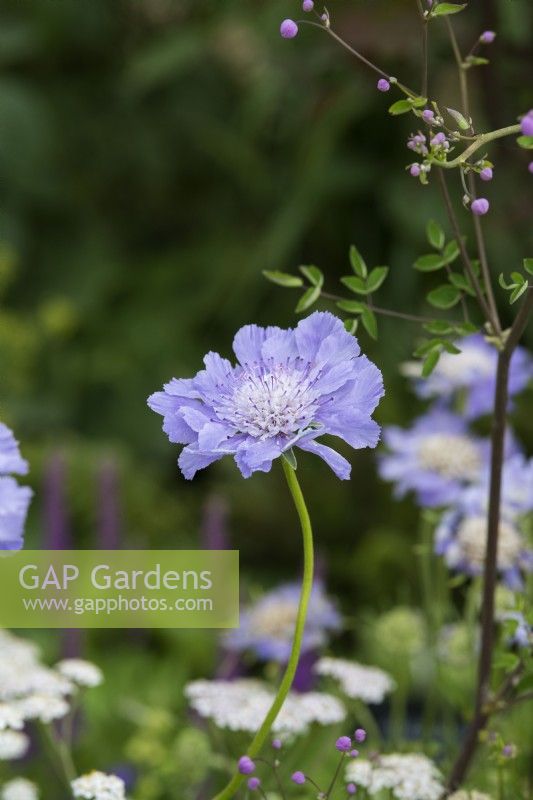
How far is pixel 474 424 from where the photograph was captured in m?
1.15

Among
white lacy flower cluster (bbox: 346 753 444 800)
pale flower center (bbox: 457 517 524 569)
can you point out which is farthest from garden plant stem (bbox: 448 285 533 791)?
pale flower center (bbox: 457 517 524 569)

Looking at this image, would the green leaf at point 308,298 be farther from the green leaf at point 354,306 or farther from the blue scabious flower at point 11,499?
the blue scabious flower at point 11,499

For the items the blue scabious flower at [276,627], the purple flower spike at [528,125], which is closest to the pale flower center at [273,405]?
the purple flower spike at [528,125]

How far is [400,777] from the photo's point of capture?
1.45 ft

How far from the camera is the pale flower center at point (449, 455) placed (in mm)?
656

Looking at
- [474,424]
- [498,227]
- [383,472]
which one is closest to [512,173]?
[498,227]

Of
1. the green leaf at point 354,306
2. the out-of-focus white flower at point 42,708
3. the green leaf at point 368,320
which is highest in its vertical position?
the green leaf at point 354,306

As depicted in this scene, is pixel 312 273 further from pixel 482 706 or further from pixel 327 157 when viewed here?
pixel 327 157

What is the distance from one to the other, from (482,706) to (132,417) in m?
1.18

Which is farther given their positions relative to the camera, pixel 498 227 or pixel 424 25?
pixel 498 227

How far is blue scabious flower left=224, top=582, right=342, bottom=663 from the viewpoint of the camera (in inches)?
28.1

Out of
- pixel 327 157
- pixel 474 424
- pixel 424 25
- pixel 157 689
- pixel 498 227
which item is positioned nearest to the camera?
pixel 424 25

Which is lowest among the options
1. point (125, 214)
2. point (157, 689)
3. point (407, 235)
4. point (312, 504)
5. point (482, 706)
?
point (482, 706)

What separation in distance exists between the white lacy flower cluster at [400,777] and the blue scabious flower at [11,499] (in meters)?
0.16
